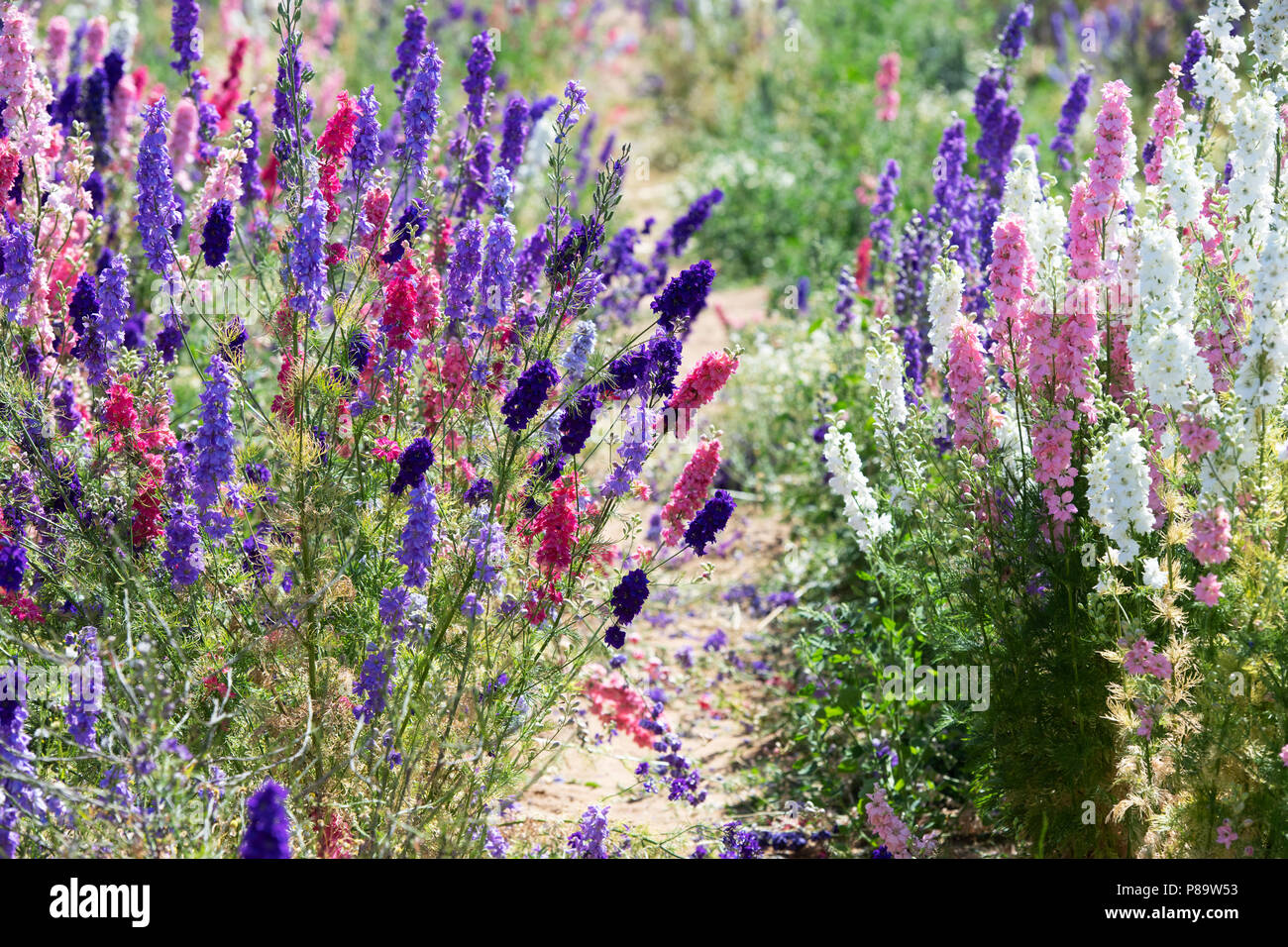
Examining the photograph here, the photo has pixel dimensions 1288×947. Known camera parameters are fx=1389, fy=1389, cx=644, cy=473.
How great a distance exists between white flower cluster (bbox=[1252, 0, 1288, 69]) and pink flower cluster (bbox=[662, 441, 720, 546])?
177 centimetres

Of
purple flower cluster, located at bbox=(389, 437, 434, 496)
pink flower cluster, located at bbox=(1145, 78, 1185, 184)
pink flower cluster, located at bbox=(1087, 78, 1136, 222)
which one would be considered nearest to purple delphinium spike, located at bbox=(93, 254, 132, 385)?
purple flower cluster, located at bbox=(389, 437, 434, 496)

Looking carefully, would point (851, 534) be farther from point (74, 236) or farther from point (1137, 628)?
point (74, 236)

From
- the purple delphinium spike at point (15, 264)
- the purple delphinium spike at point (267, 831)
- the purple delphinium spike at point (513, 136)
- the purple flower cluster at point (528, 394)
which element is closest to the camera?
the purple delphinium spike at point (267, 831)

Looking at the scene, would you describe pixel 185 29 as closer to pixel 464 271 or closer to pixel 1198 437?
pixel 464 271

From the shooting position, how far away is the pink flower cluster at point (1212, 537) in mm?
2904

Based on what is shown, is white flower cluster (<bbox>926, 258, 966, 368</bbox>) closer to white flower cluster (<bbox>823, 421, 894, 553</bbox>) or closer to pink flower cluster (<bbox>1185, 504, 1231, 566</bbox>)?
white flower cluster (<bbox>823, 421, 894, 553</bbox>)

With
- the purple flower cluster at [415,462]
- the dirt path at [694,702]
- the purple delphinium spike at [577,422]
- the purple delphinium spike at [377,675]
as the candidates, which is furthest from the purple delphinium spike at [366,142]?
the dirt path at [694,702]

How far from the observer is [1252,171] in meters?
3.25

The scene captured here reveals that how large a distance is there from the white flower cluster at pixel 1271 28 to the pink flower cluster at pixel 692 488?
1.77 m

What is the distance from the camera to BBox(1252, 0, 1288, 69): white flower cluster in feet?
11.9

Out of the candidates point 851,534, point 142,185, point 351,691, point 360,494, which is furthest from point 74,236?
point 851,534

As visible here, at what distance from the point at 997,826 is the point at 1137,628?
0.94m

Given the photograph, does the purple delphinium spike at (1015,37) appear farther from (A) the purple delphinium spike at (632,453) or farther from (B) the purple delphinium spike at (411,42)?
(A) the purple delphinium spike at (632,453)

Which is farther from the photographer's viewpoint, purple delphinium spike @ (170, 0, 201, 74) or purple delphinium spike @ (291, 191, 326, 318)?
purple delphinium spike @ (170, 0, 201, 74)
